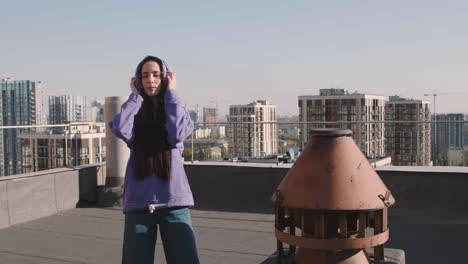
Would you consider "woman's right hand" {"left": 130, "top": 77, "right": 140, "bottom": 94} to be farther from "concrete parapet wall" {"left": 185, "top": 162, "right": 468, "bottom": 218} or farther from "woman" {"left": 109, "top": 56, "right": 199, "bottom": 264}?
"concrete parapet wall" {"left": 185, "top": 162, "right": 468, "bottom": 218}

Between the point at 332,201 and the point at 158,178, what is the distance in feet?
3.31

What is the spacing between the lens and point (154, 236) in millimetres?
2834

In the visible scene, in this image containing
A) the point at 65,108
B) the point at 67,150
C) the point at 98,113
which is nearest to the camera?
the point at 67,150

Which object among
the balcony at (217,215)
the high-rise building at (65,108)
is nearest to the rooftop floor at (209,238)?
the balcony at (217,215)

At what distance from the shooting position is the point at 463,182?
6.86 meters

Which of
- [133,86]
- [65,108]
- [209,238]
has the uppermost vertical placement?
[65,108]

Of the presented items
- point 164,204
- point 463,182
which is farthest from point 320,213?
point 463,182

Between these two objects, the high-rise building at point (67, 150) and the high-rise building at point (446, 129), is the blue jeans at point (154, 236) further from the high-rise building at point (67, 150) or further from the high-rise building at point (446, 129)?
the high-rise building at point (67, 150)

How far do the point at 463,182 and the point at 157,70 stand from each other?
5595mm

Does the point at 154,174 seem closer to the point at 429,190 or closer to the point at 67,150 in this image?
the point at 429,190

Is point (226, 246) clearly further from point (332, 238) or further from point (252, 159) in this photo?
point (252, 159)

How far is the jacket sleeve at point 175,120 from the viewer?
2846 millimetres

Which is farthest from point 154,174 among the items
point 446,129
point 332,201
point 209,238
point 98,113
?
point 98,113

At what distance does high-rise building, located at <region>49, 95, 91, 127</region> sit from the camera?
120 metres
